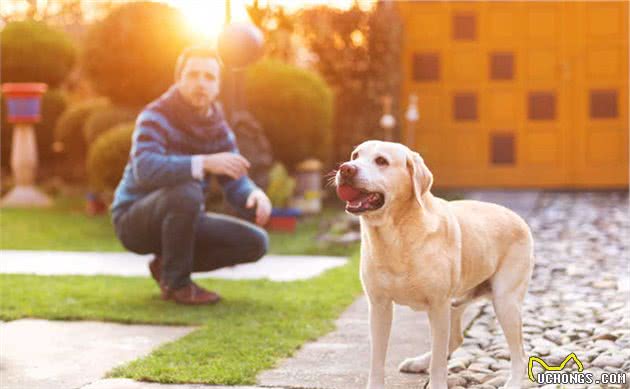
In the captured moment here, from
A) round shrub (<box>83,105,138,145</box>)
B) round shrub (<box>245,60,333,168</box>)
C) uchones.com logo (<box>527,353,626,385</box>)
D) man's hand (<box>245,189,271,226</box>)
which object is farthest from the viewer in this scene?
round shrub (<box>245,60,333,168</box>)

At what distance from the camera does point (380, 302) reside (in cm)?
330

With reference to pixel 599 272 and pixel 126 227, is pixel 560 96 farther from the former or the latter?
pixel 126 227

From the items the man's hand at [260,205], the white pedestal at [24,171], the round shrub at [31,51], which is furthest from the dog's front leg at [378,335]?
the round shrub at [31,51]

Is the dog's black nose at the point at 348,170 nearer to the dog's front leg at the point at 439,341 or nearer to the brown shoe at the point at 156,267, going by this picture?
the dog's front leg at the point at 439,341

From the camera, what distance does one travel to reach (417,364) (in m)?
3.73

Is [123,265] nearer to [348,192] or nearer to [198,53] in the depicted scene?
[198,53]

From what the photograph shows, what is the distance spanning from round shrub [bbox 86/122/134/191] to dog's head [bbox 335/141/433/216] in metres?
6.05

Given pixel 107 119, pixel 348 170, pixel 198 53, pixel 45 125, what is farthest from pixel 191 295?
pixel 45 125

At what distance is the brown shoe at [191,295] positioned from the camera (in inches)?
202

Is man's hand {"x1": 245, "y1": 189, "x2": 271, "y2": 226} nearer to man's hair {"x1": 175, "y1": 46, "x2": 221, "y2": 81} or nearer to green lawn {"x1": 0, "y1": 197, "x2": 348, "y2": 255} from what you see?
man's hair {"x1": 175, "y1": 46, "x2": 221, "y2": 81}

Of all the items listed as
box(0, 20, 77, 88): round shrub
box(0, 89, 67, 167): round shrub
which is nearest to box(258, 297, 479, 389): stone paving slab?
box(0, 20, 77, 88): round shrub

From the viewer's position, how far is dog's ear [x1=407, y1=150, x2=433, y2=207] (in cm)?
324

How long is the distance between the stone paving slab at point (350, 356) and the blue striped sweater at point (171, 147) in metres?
1.09

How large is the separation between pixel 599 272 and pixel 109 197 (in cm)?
562
